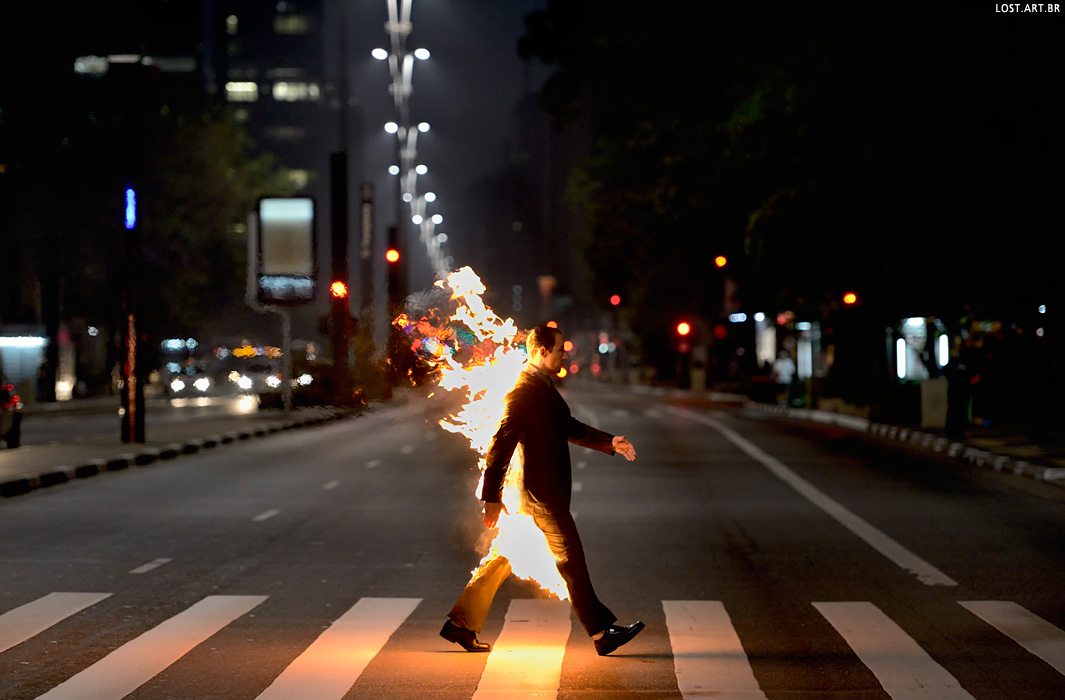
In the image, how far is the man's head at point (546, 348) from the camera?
8539mm

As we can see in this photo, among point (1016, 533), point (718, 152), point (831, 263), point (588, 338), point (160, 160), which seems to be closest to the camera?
point (1016, 533)

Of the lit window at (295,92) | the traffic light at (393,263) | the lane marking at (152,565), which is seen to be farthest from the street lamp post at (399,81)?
the lit window at (295,92)

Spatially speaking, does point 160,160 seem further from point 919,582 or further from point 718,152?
point 919,582

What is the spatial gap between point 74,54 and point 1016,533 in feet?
151

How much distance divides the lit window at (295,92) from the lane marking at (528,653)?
177707mm

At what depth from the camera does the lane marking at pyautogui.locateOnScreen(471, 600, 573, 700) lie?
25.4 ft

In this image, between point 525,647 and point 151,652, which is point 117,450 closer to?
point 151,652

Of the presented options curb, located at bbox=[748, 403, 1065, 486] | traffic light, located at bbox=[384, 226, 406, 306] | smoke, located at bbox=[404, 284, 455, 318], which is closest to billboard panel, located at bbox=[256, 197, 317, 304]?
traffic light, located at bbox=[384, 226, 406, 306]

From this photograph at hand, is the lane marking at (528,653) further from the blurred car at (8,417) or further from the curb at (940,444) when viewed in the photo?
the blurred car at (8,417)

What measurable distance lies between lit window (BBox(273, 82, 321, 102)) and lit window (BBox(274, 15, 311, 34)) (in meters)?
7.16

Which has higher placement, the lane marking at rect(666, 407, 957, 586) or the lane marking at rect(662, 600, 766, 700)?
the lane marking at rect(662, 600, 766, 700)

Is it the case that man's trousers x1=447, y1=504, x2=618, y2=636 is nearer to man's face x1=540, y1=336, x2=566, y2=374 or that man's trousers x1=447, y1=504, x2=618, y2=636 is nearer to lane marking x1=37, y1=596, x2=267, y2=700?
man's face x1=540, y1=336, x2=566, y2=374

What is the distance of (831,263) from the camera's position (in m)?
39.3

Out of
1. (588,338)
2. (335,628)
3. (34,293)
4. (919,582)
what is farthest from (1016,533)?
(588,338)
